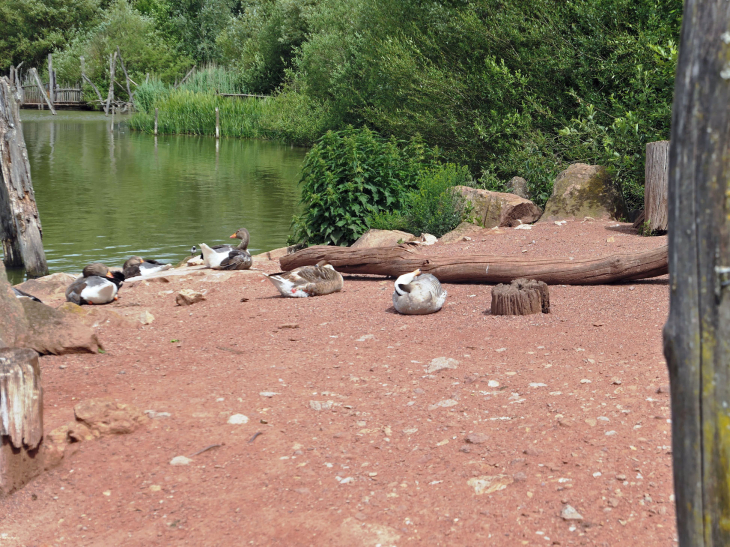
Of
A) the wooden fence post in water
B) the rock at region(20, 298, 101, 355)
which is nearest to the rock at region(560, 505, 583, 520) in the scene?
the rock at region(20, 298, 101, 355)

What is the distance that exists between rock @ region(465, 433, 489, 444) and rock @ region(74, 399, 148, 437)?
1.95 m

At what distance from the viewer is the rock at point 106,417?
427 cm

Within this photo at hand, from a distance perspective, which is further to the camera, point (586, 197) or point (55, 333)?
point (586, 197)

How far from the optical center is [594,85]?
13.4 metres

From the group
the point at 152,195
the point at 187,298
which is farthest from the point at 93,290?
the point at 152,195

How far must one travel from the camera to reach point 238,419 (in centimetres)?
450

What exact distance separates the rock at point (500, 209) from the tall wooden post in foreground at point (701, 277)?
9.73 metres

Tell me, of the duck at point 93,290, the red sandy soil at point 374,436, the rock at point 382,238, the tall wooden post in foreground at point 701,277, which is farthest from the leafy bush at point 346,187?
the tall wooden post in foreground at point 701,277

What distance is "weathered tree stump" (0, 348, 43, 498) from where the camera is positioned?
144 inches

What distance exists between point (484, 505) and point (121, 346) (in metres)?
3.95

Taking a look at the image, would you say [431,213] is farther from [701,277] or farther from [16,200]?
[701,277]

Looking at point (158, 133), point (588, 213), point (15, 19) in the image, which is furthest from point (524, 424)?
point (15, 19)

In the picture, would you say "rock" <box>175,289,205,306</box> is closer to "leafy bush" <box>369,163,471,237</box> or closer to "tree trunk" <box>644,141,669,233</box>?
"leafy bush" <box>369,163,471,237</box>

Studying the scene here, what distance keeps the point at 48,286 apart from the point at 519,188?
25.3 feet
